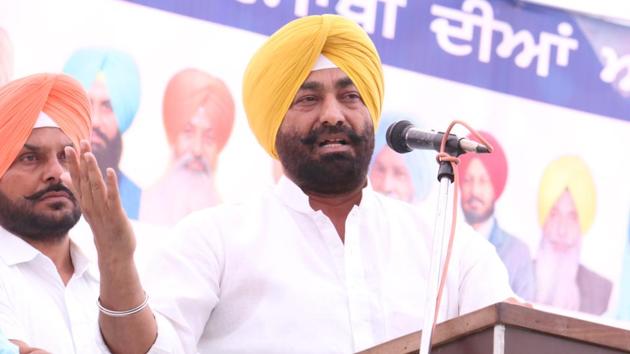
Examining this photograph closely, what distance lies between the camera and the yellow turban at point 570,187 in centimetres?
566

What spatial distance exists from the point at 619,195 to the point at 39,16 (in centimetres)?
248

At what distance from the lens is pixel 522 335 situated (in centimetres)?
291

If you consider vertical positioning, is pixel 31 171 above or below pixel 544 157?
below

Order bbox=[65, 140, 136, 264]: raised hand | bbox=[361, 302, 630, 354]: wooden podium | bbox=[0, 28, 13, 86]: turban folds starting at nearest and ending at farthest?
bbox=[361, 302, 630, 354]: wooden podium → bbox=[65, 140, 136, 264]: raised hand → bbox=[0, 28, 13, 86]: turban folds

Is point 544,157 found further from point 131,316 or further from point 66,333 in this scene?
point 131,316

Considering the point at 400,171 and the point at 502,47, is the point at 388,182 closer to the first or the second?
the point at 400,171

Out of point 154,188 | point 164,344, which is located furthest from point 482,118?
point 164,344

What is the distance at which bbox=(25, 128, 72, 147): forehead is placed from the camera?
4.28 meters

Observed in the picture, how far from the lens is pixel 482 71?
5.63 m

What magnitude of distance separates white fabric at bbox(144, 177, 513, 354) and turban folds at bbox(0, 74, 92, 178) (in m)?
0.82

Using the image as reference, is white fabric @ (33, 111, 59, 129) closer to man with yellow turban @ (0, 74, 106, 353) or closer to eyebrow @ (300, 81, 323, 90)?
man with yellow turban @ (0, 74, 106, 353)

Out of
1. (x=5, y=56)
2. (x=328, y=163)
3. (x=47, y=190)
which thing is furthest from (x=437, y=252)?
(x=5, y=56)

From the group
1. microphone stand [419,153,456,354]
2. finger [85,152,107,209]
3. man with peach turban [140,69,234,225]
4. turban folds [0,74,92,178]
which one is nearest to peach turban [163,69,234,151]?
man with peach turban [140,69,234,225]

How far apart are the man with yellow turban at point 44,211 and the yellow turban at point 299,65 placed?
680 mm
